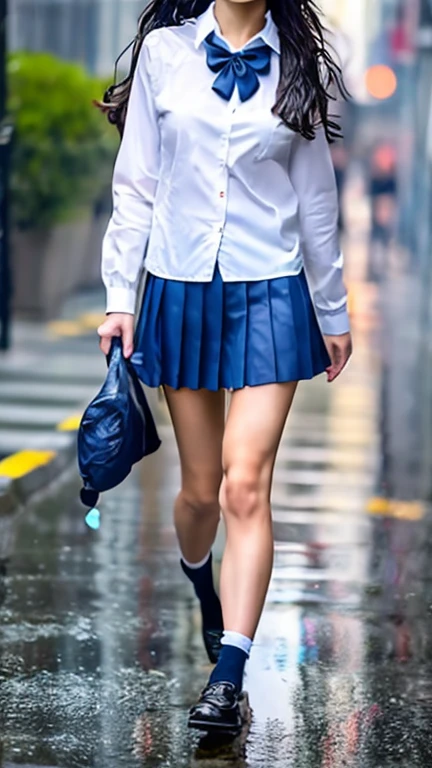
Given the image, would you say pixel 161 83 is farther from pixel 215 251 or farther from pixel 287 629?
pixel 287 629

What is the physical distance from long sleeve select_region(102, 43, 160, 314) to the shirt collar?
6.0 inches

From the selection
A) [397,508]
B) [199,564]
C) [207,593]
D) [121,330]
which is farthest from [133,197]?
[397,508]

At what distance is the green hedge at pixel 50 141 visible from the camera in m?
15.1

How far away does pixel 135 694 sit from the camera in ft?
15.6

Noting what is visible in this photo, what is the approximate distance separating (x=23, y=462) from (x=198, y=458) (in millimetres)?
3586

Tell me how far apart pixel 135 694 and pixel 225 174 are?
4.73ft

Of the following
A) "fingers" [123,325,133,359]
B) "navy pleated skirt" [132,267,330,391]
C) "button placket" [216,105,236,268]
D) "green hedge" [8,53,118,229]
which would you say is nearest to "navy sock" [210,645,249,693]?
"navy pleated skirt" [132,267,330,391]

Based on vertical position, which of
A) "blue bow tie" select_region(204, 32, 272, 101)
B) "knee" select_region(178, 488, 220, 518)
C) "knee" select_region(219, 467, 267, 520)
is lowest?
"knee" select_region(178, 488, 220, 518)

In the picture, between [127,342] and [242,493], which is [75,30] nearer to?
[127,342]

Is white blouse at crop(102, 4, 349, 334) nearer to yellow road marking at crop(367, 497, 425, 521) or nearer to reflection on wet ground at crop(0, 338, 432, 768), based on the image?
reflection on wet ground at crop(0, 338, 432, 768)

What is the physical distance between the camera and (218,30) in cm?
458

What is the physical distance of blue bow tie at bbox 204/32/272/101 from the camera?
14.6ft

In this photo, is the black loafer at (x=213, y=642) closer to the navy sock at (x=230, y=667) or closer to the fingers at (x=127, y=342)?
the navy sock at (x=230, y=667)

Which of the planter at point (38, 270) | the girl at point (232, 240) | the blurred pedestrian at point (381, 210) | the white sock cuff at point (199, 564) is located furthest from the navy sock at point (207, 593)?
the blurred pedestrian at point (381, 210)
